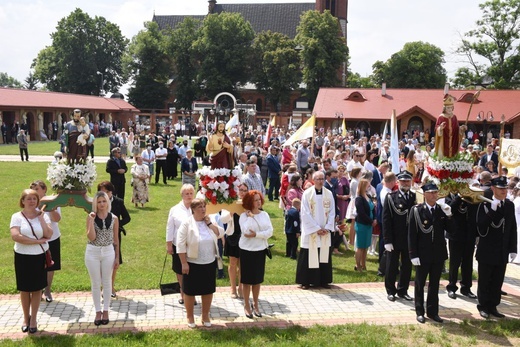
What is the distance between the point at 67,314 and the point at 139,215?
24.6ft

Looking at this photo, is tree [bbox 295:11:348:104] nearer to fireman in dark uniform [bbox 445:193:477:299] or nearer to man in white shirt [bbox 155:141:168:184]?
man in white shirt [bbox 155:141:168:184]

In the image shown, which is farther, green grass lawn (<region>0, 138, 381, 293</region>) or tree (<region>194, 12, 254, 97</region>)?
tree (<region>194, 12, 254, 97</region>)

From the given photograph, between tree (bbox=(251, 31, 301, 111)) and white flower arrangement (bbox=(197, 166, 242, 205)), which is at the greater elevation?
tree (bbox=(251, 31, 301, 111))

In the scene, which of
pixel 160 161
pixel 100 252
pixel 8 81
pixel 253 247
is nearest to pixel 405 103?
pixel 160 161

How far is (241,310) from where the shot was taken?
314 inches

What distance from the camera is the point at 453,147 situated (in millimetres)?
9117

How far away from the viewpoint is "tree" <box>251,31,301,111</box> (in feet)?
218

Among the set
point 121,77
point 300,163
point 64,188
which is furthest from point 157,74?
point 64,188

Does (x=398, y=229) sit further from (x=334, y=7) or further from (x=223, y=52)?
(x=334, y=7)

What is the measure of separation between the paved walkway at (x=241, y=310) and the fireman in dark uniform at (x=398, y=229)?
0.93 ft

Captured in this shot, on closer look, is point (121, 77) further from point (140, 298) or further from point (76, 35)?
point (140, 298)

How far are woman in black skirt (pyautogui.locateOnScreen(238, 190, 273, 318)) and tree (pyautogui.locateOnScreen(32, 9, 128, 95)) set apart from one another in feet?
231

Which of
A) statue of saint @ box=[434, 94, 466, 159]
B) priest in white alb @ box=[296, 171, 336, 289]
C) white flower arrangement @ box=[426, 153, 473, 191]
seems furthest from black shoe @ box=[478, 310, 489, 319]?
statue of saint @ box=[434, 94, 466, 159]

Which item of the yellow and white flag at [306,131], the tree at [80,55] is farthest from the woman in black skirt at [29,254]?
the tree at [80,55]
